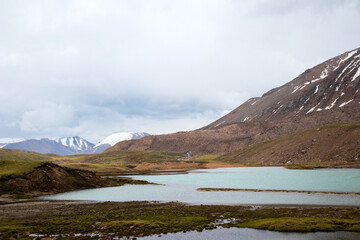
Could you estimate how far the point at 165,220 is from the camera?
38875 mm

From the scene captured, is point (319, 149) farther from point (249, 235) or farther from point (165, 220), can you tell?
point (249, 235)

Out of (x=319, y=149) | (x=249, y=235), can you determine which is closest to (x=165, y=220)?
(x=249, y=235)

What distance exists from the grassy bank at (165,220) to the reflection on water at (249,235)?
53.4 inches

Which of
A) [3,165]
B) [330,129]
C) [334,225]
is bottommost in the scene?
[334,225]

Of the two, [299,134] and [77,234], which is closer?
[77,234]

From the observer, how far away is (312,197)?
182 ft

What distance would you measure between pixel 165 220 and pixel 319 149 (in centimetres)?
14798

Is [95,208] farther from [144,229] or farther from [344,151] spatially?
[344,151]

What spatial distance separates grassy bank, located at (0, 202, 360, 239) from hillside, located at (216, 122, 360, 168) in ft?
336

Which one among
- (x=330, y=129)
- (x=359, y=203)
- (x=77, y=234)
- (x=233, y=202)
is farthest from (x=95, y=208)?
(x=330, y=129)

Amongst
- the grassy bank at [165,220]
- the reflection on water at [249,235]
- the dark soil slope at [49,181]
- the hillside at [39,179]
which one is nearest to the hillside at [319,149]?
the dark soil slope at [49,181]

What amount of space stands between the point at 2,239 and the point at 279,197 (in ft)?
152

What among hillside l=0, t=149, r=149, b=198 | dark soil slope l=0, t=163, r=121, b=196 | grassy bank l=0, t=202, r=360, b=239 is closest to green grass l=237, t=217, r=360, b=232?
grassy bank l=0, t=202, r=360, b=239

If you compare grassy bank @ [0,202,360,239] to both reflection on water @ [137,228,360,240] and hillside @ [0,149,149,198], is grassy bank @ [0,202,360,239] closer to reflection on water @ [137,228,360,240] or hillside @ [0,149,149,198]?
reflection on water @ [137,228,360,240]
